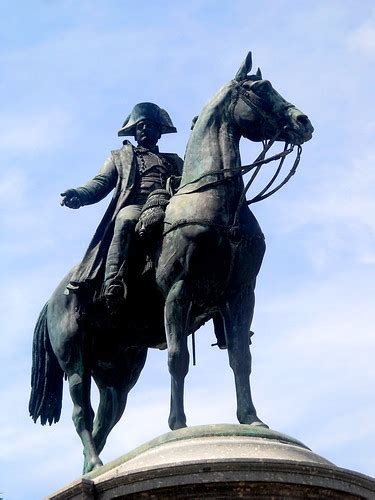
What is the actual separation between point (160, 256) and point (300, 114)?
2.13 meters

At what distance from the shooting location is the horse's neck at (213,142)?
55.4 feet

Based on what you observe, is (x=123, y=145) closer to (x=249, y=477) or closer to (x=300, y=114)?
(x=300, y=114)

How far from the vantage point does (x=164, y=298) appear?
1670 centimetres

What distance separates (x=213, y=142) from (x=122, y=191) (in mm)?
1315

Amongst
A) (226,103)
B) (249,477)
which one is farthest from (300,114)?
(249,477)

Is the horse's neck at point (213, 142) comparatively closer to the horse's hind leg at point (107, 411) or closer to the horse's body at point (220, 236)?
the horse's body at point (220, 236)

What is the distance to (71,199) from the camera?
17969mm

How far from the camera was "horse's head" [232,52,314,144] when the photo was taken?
670 inches

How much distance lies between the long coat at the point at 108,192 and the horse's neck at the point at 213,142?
0.91m

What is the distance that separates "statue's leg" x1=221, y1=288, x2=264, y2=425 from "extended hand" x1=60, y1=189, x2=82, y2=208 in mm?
2371

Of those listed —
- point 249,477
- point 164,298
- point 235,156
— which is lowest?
point 249,477

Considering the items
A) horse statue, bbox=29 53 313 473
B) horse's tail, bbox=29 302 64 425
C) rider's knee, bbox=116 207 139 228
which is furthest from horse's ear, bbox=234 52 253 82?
horse's tail, bbox=29 302 64 425

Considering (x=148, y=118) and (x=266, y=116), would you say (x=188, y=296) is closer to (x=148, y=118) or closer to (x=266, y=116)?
(x=266, y=116)

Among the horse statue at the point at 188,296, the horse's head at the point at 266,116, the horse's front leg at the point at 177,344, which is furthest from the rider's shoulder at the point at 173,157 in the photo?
the horse's front leg at the point at 177,344
